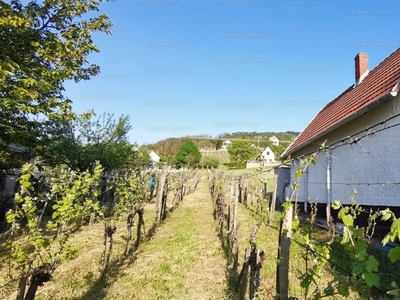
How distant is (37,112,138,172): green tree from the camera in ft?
39.4

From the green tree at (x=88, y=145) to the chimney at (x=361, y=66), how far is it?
1167cm

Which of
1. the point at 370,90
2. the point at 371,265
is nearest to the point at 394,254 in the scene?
the point at 371,265

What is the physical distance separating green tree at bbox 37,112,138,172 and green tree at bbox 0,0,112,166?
291 cm

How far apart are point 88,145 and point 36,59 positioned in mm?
5614

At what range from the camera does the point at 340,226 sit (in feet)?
25.5

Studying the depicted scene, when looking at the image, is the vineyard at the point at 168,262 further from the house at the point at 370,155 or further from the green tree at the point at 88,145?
the green tree at the point at 88,145

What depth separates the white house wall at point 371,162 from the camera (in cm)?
609

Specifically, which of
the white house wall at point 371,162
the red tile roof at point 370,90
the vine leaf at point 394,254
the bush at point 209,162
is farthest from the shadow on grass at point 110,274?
the bush at point 209,162

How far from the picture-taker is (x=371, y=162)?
688cm

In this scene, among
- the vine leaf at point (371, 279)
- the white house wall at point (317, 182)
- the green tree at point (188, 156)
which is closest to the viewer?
the vine leaf at point (371, 279)

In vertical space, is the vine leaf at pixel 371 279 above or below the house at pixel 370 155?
below

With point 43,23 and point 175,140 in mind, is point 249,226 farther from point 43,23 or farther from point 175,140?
point 175,140

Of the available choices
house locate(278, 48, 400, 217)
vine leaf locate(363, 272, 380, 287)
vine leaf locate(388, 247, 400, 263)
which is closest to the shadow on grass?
house locate(278, 48, 400, 217)

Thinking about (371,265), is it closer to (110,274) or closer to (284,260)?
(284,260)
